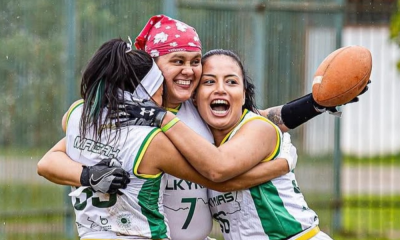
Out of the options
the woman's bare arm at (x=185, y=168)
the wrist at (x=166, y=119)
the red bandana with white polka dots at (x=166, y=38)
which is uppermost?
the red bandana with white polka dots at (x=166, y=38)

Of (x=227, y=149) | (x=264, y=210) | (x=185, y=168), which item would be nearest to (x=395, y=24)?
(x=264, y=210)

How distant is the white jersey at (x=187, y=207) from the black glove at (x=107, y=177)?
0.51 m

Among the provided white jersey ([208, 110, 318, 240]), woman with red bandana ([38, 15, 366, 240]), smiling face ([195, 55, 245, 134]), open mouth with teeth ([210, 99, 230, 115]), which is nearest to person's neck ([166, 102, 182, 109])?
woman with red bandana ([38, 15, 366, 240])

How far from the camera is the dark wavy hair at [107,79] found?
198 inches

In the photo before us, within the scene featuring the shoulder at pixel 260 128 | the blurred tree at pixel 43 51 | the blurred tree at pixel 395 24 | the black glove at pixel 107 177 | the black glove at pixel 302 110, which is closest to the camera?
the black glove at pixel 107 177

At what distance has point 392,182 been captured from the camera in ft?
44.1

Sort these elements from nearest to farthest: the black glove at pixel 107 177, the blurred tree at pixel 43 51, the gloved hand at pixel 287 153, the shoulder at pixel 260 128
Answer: the black glove at pixel 107 177, the shoulder at pixel 260 128, the gloved hand at pixel 287 153, the blurred tree at pixel 43 51

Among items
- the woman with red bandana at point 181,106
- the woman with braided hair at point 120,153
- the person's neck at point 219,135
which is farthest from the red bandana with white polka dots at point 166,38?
the person's neck at point 219,135

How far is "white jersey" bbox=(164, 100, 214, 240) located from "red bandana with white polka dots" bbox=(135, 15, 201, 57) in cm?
47

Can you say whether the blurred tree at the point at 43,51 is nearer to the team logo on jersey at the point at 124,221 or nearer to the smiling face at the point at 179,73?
the smiling face at the point at 179,73

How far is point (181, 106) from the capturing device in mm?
5672

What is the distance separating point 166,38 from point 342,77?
109cm

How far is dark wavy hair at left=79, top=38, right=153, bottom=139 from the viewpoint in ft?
→ 16.5

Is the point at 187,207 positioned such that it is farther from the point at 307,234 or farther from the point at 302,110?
the point at 302,110
